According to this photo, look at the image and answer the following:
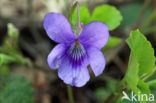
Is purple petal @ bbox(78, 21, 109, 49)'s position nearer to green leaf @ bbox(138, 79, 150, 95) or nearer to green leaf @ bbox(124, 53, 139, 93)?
green leaf @ bbox(124, 53, 139, 93)

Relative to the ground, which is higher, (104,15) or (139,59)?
(104,15)

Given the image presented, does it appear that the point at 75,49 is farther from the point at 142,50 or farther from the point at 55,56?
the point at 142,50

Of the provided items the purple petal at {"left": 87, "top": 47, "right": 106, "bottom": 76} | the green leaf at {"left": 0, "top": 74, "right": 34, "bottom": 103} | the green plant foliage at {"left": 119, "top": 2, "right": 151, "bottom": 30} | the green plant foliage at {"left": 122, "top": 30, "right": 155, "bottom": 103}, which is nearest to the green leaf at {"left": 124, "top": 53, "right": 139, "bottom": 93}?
the green plant foliage at {"left": 122, "top": 30, "right": 155, "bottom": 103}

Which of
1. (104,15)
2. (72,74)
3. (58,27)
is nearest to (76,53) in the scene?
(72,74)

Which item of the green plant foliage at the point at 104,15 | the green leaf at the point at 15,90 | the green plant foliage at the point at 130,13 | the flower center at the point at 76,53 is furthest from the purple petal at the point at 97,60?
the green plant foliage at the point at 130,13

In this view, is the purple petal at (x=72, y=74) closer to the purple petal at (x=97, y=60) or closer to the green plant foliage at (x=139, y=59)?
the purple petal at (x=97, y=60)

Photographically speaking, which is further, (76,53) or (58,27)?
(76,53)

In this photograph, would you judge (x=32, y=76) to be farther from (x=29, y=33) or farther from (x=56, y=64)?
(x=56, y=64)
